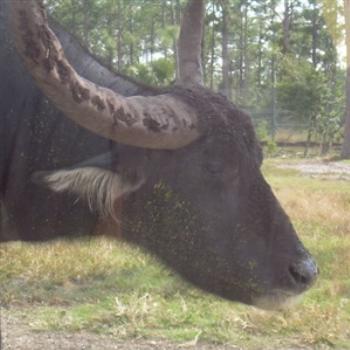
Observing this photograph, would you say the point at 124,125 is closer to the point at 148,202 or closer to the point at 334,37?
the point at 148,202

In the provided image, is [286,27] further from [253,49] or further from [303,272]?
[303,272]

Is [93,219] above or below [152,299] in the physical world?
above

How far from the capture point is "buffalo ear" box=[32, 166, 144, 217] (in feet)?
11.0

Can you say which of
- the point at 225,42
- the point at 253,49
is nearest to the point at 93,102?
the point at 225,42

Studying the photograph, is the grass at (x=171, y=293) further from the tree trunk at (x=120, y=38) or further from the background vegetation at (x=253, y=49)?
the tree trunk at (x=120, y=38)

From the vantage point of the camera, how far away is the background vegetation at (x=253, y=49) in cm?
516

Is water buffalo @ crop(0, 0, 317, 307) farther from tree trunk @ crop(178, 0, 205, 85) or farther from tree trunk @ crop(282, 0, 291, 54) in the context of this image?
tree trunk @ crop(282, 0, 291, 54)

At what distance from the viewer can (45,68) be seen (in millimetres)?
2900

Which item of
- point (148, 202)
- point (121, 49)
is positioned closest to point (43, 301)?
point (121, 49)

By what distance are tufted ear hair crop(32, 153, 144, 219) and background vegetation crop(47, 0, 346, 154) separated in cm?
89

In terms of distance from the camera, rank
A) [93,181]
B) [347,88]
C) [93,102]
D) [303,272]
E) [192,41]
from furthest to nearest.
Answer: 1. [347,88]
2. [192,41]
3. [303,272]
4. [93,181]
5. [93,102]

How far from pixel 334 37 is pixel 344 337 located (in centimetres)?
264

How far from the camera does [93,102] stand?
10.4 ft

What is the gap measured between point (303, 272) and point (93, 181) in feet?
3.56
